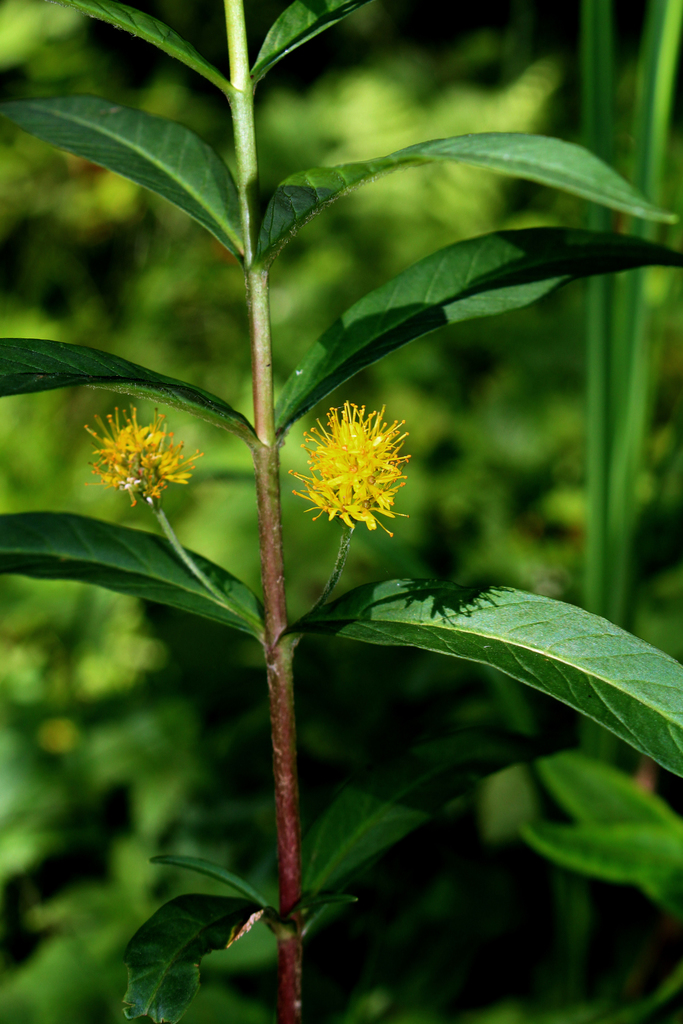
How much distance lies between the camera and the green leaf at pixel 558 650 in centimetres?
50

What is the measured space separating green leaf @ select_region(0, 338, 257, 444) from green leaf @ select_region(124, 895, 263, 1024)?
1.10ft

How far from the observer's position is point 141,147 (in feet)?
2.23

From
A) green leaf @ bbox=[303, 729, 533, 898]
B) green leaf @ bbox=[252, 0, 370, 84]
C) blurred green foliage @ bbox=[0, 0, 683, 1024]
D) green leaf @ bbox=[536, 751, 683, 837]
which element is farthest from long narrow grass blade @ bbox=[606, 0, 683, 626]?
green leaf @ bbox=[252, 0, 370, 84]

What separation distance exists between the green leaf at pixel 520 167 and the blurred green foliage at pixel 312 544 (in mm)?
348

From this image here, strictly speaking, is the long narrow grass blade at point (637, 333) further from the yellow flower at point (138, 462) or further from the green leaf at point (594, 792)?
the yellow flower at point (138, 462)

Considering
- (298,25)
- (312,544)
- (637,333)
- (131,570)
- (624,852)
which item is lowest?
(624,852)

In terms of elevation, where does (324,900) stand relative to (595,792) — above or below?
above

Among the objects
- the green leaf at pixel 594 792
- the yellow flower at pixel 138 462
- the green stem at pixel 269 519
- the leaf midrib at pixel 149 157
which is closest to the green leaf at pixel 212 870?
the green stem at pixel 269 519

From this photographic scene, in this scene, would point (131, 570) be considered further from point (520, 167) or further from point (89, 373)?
point (520, 167)

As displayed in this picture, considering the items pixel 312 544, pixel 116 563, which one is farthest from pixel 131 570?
pixel 312 544

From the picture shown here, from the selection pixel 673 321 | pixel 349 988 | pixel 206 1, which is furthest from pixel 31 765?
pixel 206 1

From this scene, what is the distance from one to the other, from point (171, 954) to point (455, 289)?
53 centimetres

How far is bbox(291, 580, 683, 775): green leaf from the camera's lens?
504 mm

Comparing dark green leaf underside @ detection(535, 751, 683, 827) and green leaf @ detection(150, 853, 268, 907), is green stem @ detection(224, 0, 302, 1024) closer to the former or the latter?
green leaf @ detection(150, 853, 268, 907)
